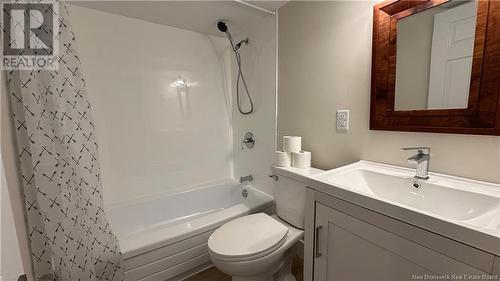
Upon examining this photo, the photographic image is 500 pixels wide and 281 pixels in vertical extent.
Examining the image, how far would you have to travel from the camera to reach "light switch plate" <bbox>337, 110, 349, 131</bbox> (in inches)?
52.0

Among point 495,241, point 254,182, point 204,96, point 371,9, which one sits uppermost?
point 371,9

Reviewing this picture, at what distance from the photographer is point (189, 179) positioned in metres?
2.24

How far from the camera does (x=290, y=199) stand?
137 cm

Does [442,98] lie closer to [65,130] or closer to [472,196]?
[472,196]

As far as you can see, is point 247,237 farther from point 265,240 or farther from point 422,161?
point 422,161

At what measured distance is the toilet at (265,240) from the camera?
3.54ft

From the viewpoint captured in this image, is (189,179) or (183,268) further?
(189,179)

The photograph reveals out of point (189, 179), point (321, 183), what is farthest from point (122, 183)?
point (321, 183)

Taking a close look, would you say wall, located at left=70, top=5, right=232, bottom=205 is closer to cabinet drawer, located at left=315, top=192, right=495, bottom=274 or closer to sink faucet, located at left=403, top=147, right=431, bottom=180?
cabinet drawer, located at left=315, top=192, right=495, bottom=274

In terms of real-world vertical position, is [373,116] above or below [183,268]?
above

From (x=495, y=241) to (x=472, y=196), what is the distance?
13.0 inches

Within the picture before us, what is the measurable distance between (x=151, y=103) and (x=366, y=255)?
193 centimetres

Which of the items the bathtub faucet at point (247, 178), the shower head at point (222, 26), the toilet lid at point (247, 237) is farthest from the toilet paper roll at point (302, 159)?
the shower head at point (222, 26)

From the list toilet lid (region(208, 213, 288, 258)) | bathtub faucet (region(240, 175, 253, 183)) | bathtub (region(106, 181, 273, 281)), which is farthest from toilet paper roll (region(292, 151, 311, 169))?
bathtub faucet (region(240, 175, 253, 183))
